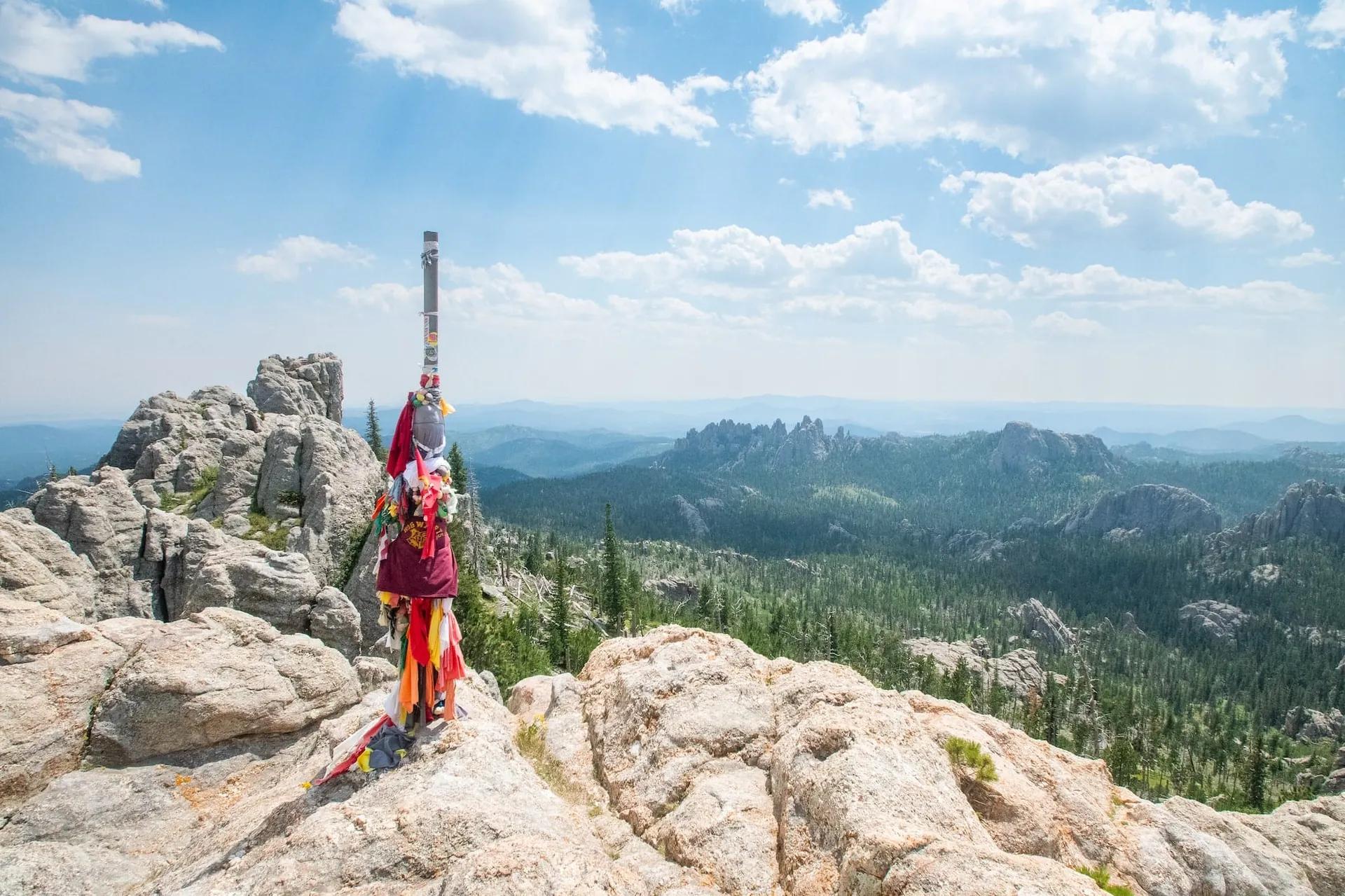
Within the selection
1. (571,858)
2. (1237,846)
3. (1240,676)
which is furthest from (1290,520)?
(571,858)

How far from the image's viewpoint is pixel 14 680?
11969 millimetres

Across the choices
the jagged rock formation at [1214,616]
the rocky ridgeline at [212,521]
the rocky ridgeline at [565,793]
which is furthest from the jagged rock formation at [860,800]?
the jagged rock formation at [1214,616]

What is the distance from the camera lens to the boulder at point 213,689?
40.3 ft

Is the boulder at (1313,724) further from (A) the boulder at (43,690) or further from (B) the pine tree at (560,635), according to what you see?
(A) the boulder at (43,690)

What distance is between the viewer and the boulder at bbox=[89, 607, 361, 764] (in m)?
12.3

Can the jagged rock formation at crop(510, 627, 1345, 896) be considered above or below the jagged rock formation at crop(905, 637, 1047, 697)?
above

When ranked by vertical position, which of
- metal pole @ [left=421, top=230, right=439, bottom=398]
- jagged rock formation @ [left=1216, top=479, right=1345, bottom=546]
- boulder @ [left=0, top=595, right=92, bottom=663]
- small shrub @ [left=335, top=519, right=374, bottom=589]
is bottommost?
jagged rock formation @ [left=1216, top=479, right=1345, bottom=546]

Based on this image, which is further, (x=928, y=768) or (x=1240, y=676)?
(x=1240, y=676)

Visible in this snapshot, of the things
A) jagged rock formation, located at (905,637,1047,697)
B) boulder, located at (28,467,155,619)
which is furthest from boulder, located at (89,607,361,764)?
jagged rock formation, located at (905,637,1047,697)

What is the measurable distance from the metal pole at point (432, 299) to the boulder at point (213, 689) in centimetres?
853

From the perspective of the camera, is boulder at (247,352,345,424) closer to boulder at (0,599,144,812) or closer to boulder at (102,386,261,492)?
boulder at (102,386,261,492)

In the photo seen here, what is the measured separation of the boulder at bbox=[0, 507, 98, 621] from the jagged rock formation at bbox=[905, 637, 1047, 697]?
366 ft

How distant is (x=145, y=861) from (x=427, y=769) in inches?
218

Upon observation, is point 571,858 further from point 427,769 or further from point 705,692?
point 705,692
